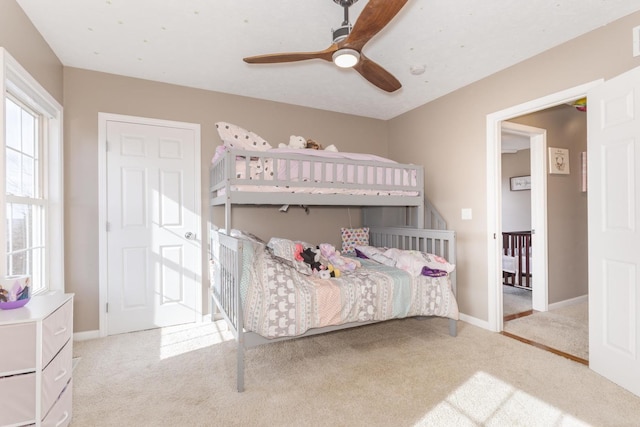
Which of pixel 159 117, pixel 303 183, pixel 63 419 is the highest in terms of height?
pixel 159 117

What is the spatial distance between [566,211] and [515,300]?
1.24m

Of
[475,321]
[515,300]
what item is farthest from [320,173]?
[515,300]

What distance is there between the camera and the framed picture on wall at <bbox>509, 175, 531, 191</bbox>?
19.2 ft

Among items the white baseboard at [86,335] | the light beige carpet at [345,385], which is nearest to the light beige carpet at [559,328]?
the light beige carpet at [345,385]

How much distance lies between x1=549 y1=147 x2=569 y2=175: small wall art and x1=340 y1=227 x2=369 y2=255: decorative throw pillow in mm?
2250

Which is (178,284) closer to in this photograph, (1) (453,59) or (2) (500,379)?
(2) (500,379)

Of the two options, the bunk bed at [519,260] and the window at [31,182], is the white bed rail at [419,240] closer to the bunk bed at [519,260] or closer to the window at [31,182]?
the bunk bed at [519,260]

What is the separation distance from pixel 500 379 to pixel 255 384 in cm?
160

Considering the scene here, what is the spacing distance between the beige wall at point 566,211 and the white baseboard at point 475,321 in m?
1.18

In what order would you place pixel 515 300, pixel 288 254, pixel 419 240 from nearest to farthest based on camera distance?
pixel 288 254, pixel 419 240, pixel 515 300

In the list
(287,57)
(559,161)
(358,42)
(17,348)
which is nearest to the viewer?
(17,348)

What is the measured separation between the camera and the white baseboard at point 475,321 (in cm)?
300

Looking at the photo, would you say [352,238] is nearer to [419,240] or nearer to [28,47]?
[419,240]

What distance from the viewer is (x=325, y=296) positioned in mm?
2189
